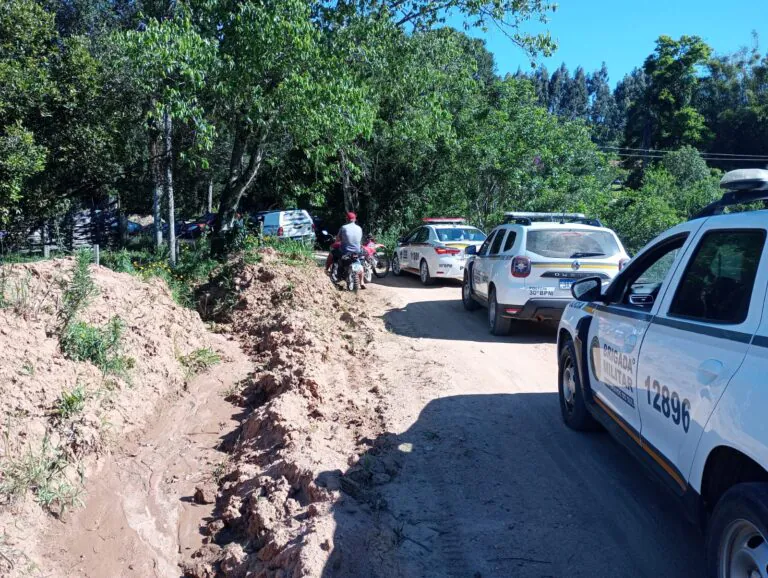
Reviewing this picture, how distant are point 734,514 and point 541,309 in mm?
6882

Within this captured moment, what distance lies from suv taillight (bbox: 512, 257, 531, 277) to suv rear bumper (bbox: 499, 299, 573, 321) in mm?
413

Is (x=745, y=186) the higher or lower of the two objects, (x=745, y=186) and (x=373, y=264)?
the higher

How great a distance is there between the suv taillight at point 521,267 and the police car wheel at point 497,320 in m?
0.65

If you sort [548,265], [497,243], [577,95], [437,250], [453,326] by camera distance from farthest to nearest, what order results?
[577,95]
[437,250]
[453,326]
[497,243]
[548,265]

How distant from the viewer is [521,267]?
9.68 meters

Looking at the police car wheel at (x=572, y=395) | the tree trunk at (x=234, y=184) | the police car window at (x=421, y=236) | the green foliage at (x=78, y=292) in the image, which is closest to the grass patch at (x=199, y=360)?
the green foliage at (x=78, y=292)

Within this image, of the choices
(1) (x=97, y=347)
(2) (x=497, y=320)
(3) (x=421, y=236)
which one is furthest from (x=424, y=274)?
(1) (x=97, y=347)

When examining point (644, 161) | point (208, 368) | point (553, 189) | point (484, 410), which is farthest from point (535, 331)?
point (644, 161)

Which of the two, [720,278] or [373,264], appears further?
[373,264]

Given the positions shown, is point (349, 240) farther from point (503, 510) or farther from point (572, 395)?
point (503, 510)

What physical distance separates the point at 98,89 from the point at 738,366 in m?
15.3

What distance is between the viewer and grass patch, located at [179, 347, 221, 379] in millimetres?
7488

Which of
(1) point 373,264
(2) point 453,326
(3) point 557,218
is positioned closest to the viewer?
(2) point 453,326

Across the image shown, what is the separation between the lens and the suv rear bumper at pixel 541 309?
9586mm
